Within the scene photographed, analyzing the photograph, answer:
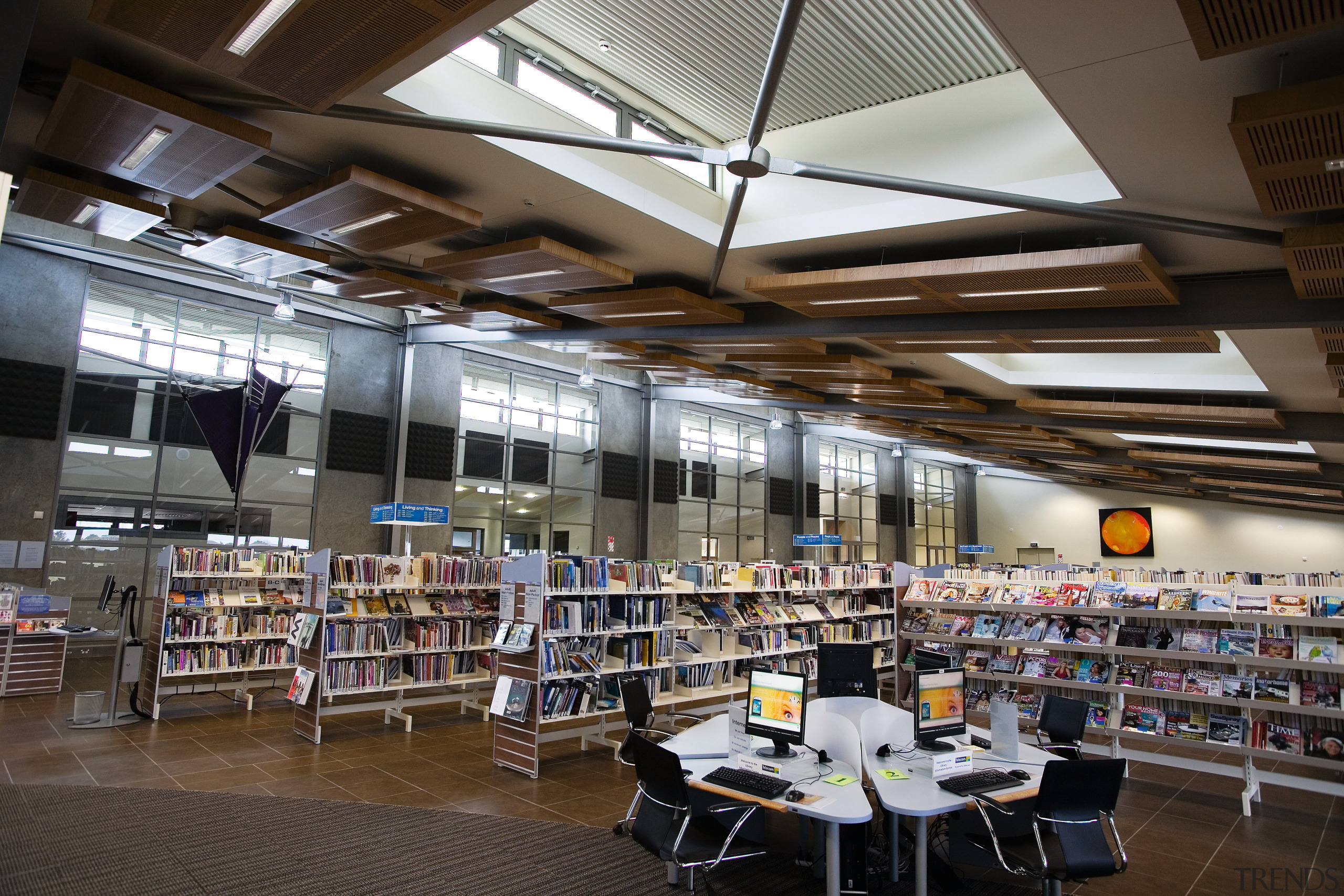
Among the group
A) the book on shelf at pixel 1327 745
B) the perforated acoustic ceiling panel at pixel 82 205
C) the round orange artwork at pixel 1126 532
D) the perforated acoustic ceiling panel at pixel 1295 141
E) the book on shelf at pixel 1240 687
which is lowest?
the book on shelf at pixel 1327 745

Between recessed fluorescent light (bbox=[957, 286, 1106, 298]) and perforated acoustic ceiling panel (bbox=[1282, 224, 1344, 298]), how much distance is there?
118 centimetres

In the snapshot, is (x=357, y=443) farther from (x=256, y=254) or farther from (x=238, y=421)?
(x=256, y=254)

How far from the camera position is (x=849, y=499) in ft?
77.7

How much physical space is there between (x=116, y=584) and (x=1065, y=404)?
1386cm

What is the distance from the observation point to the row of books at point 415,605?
8406 millimetres

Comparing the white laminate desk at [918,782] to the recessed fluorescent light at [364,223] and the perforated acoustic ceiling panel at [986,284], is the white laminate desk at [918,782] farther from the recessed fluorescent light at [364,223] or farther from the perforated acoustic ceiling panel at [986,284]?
the recessed fluorescent light at [364,223]

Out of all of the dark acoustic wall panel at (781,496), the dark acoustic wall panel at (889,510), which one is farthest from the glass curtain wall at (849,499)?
the dark acoustic wall panel at (781,496)

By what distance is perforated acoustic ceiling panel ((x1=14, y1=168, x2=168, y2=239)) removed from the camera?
557 cm

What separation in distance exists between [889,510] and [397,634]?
19.0 metres

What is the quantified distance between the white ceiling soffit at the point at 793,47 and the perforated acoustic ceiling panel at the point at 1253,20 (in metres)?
2.56

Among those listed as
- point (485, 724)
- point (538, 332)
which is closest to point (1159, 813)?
point (485, 724)

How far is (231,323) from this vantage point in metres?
12.9

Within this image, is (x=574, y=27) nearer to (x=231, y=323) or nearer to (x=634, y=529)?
(x=231, y=323)

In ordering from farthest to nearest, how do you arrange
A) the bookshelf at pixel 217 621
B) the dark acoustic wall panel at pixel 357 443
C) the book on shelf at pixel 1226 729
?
the dark acoustic wall panel at pixel 357 443
the bookshelf at pixel 217 621
the book on shelf at pixel 1226 729
